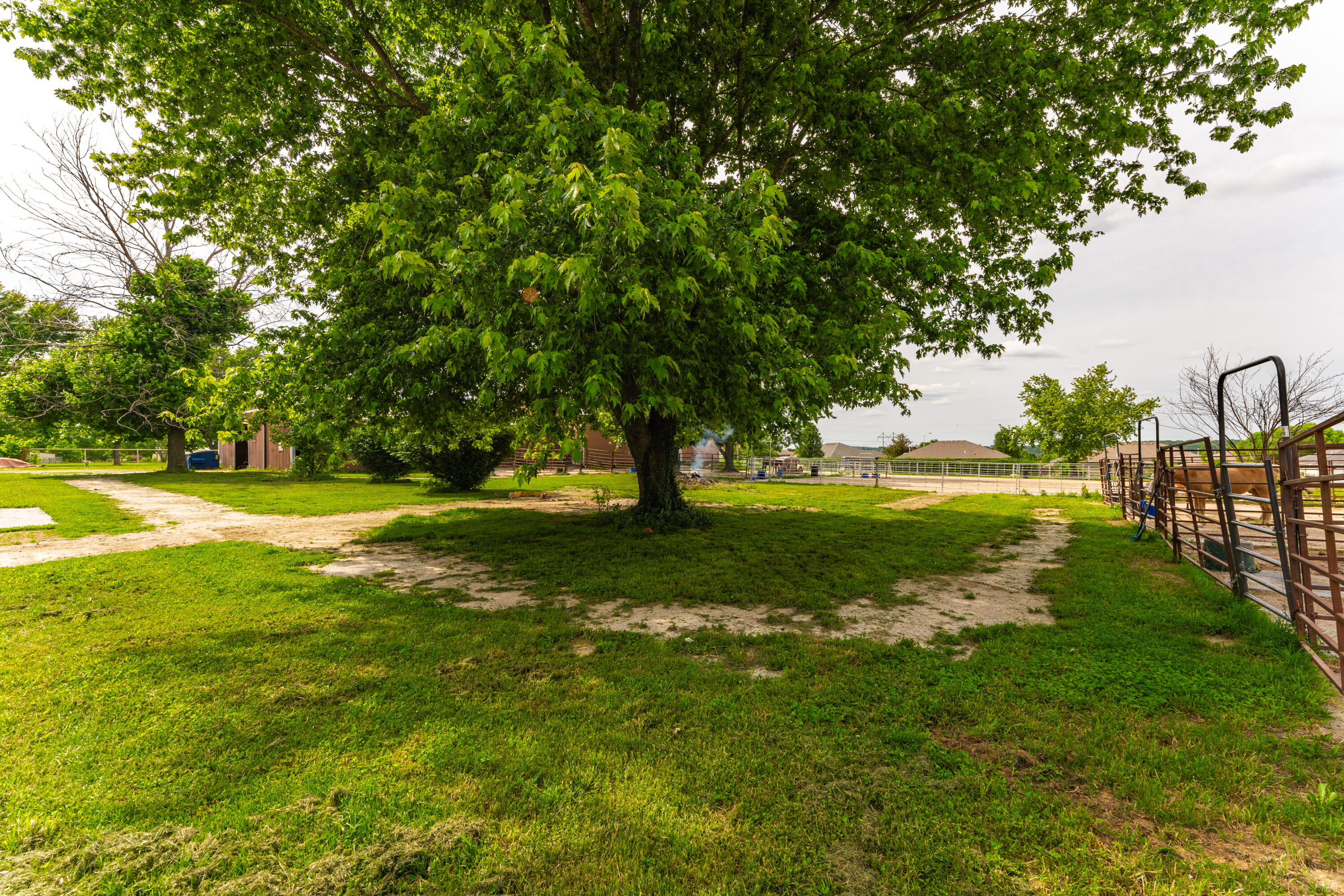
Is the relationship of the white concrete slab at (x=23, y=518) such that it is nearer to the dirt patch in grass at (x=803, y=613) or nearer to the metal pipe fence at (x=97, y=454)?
the dirt patch in grass at (x=803, y=613)

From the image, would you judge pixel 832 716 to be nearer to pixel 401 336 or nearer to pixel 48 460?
pixel 401 336

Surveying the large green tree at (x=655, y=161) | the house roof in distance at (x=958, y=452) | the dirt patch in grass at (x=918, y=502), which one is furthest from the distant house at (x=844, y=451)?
the large green tree at (x=655, y=161)

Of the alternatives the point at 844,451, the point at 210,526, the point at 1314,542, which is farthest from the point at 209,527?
the point at 844,451

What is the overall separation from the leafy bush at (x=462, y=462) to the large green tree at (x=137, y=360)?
30.4 feet

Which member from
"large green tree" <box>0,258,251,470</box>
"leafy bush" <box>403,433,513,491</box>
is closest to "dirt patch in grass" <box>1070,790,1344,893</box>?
"leafy bush" <box>403,433,513,491</box>

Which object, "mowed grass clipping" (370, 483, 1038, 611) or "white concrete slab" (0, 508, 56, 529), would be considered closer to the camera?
"mowed grass clipping" (370, 483, 1038, 611)

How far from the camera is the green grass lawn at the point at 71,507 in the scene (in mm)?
9141

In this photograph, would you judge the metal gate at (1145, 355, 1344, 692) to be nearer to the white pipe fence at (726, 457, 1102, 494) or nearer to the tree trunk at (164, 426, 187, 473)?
the white pipe fence at (726, 457, 1102, 494)

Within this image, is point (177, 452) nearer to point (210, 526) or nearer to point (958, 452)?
point (210, 526)

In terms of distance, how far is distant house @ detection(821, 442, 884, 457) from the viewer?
9206 cm

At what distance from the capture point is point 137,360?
20422 millimetres

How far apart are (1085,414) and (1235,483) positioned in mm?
40708

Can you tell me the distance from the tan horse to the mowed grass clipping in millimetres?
2632

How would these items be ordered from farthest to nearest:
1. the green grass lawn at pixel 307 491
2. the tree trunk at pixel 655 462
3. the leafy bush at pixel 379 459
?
the leafy bush at pixel 379 459 → the green grass lawn at pixel 307 491 → the tree trunk at pixel 655 462
